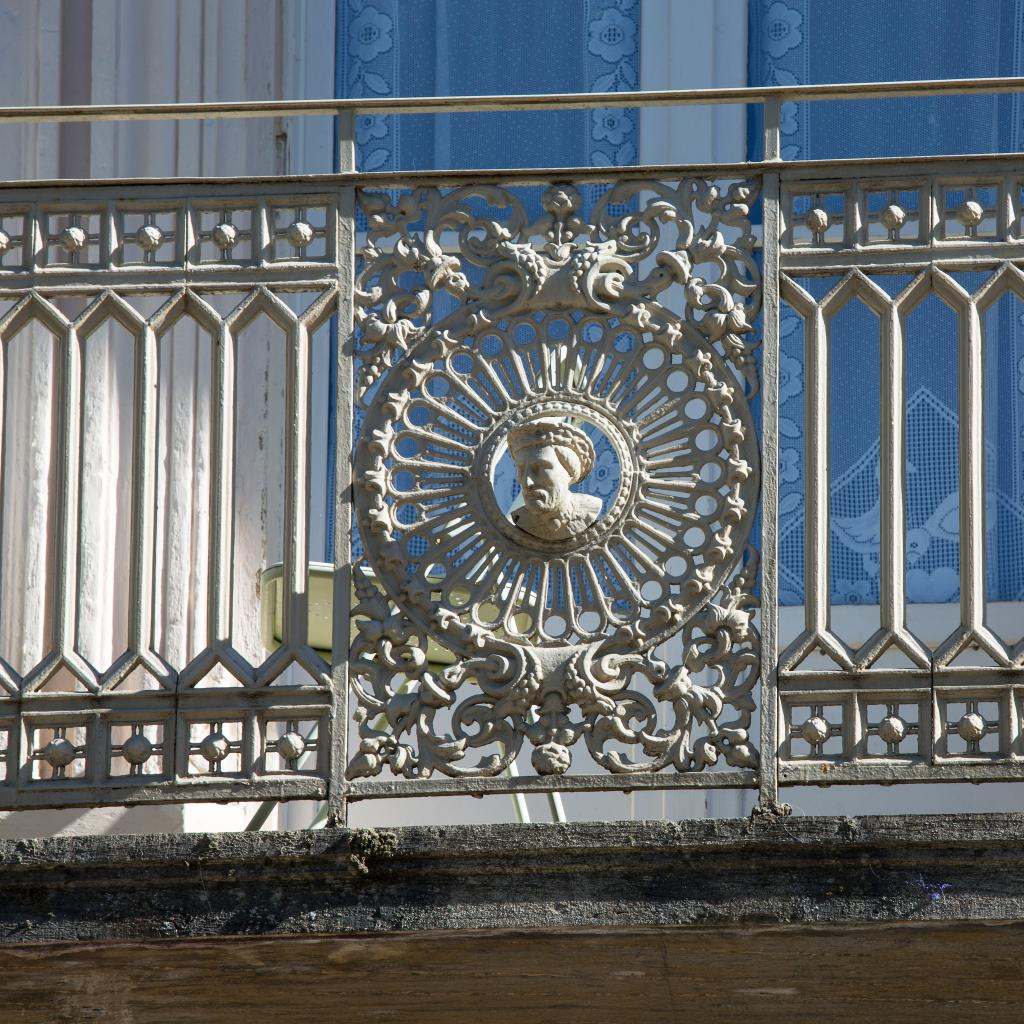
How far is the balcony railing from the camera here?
4.78 metres

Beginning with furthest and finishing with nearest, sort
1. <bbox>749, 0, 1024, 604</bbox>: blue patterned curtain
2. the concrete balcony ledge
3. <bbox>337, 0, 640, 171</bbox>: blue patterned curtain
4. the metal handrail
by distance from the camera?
<bbox>337, 0, 640, 171</bbox>: blue patterned curtain, <bbox>749, 0, 1024, 604</bbox>: blue patterned curtain, the metal handrail, the concrete balcony ledge

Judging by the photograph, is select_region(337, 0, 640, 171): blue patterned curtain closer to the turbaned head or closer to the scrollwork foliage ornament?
the scrollwork foliage ornament

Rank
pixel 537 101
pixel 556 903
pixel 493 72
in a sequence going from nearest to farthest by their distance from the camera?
pixel 556 903
pixel 537 101
pixel 493 72

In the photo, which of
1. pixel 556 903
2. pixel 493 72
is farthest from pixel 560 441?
pixel 493 72

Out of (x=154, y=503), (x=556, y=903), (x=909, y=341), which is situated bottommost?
(x=556, y=903)

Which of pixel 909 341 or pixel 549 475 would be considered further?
pixel 909 341

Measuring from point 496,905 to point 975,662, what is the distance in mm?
2460

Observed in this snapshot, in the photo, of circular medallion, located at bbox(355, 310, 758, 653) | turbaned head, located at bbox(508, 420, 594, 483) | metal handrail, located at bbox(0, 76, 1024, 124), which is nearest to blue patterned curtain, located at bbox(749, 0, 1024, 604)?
metal handrail, located at bbox(0, 76, 1024, 124)

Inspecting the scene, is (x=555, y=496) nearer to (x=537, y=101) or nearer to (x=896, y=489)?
(x=896, y=489)

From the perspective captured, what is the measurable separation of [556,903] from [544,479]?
886mm

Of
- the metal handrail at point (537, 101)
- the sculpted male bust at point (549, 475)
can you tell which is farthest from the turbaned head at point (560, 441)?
the metal handrail at point (537, 101)

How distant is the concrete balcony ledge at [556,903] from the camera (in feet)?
15.2

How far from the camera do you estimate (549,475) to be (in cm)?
482

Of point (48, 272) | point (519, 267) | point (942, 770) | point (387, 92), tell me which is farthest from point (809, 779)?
point (387, 92)
